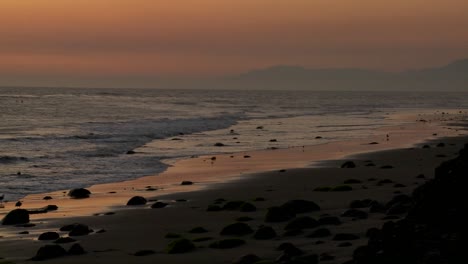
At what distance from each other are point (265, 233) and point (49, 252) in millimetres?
3775

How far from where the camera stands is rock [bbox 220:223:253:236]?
43.4 feet

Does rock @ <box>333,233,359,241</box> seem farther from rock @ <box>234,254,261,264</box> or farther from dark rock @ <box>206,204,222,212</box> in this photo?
dark rock @ <box>206,204,222,212</box>

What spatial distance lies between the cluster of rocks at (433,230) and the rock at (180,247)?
4.13 meters

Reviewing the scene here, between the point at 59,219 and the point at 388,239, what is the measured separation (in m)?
10.8

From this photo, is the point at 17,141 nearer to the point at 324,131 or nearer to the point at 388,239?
the point at 324,131

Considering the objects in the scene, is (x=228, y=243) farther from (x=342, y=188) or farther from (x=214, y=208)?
(x=342, y=188)

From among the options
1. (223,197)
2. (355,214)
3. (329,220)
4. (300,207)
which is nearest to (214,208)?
(300,207)

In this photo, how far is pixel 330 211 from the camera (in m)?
15.4

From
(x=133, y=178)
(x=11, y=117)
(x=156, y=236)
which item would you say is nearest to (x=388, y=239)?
(x=156, y=236)

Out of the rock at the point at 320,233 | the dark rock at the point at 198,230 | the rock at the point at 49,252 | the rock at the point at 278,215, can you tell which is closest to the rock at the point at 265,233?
the rock at the point at 320,233

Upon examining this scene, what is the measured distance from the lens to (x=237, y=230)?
13.3 m

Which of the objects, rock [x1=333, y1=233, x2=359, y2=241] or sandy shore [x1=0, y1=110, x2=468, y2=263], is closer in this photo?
rock [x1=333, y1=233, x2=359, y2=241]

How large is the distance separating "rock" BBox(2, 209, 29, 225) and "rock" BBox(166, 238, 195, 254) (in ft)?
17.9

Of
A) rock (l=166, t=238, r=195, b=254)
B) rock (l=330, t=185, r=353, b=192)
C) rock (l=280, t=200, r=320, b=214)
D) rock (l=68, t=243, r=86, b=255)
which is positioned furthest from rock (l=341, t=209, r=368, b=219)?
rock (l=68, t=243, r=86, b=255)
